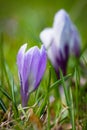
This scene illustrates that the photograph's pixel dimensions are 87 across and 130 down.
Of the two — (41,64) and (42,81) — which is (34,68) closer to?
(41,64)

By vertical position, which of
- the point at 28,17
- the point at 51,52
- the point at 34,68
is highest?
the point at 28,17

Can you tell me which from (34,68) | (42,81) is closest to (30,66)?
(34,68)

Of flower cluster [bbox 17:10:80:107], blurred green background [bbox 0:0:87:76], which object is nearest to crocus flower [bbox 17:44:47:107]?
flower cluster [bbox 17:10:80:107]

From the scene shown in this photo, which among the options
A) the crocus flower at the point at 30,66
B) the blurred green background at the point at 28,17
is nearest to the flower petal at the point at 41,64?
the crocus flower at the point at 30,66

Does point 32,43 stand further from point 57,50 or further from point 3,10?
point 3,10

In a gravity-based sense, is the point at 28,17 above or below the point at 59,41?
above

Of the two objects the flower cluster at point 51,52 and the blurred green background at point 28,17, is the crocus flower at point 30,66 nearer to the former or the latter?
the flower cluster at point 51,52
